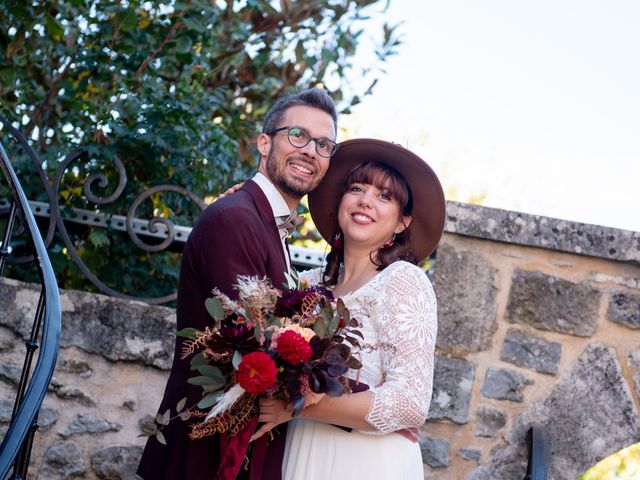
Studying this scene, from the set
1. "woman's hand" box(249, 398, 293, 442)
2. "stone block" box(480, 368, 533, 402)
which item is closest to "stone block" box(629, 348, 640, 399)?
"stone block" box(480, 368, 533, 402)

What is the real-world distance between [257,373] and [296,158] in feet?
3.43

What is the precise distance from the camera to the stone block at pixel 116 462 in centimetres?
356

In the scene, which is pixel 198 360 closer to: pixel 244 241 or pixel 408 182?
pixel 244 241

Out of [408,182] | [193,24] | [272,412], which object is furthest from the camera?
[193,24]

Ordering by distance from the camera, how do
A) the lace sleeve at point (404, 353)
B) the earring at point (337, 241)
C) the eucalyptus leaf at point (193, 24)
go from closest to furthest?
the lace sleeve at point (404, 353) → the earring at point (337, 241) → the eucalyptus leaf at point (193, 24)

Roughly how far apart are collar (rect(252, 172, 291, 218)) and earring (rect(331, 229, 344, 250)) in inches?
10.9

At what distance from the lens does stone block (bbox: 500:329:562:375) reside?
11.6ft

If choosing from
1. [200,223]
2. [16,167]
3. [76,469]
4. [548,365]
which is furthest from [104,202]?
[548,365]

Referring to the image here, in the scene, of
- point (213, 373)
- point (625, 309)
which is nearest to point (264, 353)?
point (213, 373)

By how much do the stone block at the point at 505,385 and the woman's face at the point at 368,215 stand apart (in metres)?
0.95

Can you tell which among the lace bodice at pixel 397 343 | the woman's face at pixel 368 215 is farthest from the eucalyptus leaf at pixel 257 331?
the woman's face at pixel 368 215

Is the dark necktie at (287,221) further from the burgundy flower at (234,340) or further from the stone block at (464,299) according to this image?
the stone block at (464,299)

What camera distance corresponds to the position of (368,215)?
9.32 feet

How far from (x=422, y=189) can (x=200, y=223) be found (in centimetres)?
81
